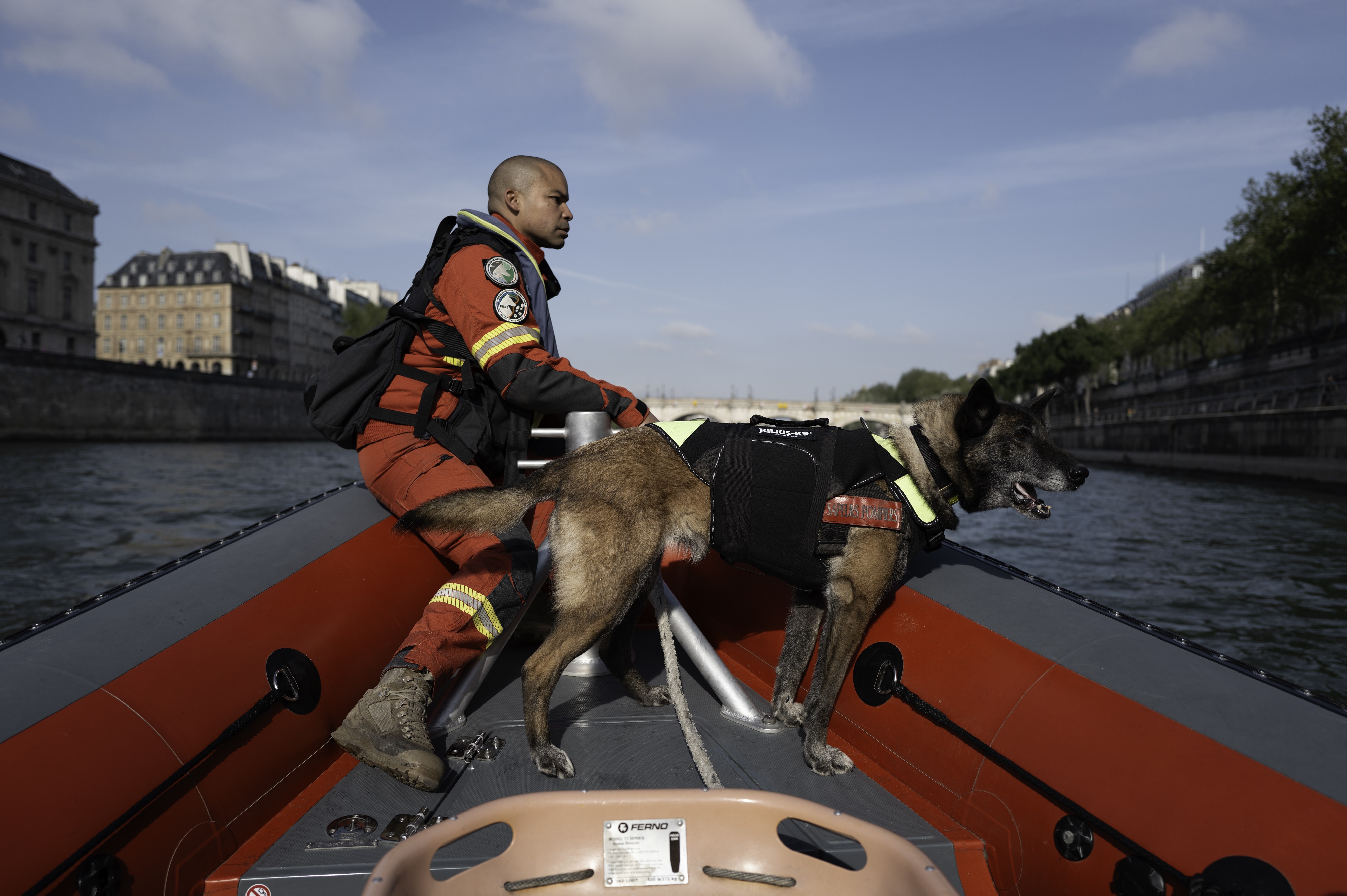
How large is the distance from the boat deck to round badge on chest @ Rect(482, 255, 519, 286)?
5.34 feet

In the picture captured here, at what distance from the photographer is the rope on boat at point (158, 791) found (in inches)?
66.9

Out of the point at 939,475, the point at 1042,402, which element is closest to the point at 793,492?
the point at 939,475

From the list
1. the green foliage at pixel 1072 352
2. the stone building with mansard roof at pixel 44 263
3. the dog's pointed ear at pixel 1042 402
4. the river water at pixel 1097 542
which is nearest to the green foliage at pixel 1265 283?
the green foliage at pixel 1072 352

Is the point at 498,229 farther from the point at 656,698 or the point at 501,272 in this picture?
the point at 656,698

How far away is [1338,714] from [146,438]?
4885cm

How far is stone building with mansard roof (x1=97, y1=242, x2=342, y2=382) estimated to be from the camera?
257ft

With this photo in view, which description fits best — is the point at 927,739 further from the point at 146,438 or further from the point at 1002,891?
the point at 146,438

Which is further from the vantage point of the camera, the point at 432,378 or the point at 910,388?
the point at 910,388

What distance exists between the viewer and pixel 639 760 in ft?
9.14

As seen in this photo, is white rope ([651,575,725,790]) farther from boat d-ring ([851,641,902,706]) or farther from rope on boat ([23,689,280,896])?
rope on boat ([23,689,280,896])

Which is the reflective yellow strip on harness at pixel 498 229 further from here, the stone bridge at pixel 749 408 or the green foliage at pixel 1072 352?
the green foliage at pixel 1072 352

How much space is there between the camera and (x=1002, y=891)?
7.43 feet

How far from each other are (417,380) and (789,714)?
1.94m

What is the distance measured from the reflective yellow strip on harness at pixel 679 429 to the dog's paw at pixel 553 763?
111 centimetres
